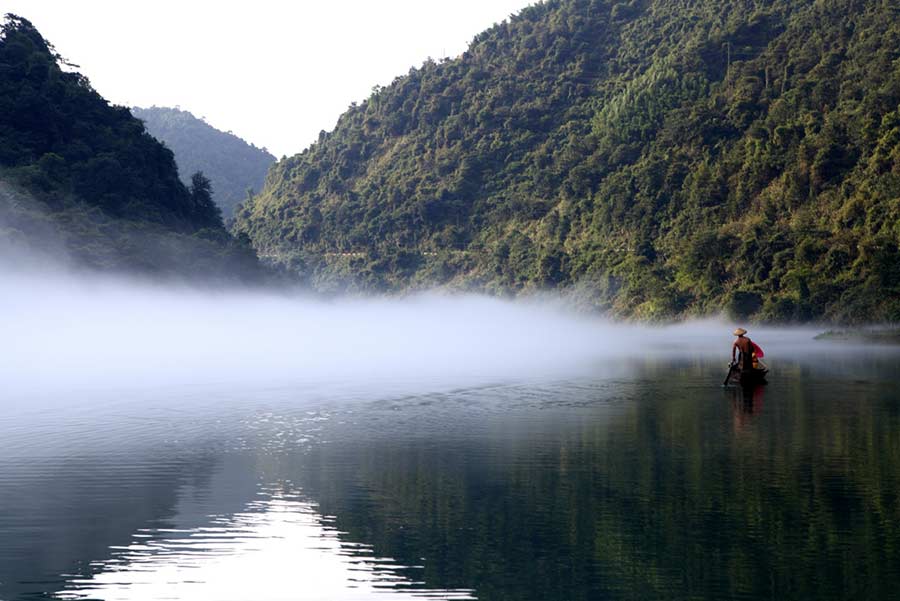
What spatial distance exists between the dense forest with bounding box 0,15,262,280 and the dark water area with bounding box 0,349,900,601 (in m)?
50.0

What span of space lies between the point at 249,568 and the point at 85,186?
80.3 meters

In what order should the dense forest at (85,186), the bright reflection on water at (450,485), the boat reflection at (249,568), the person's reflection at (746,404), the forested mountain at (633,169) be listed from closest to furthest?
1. the boat reflection at (249,568)
2. the bright reflection on water at (450,485)
3. the person's reflection at (746,404)
4. the dense forest at (85,186)
5. the forested mountain at (633,169)

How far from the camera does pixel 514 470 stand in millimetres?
17891

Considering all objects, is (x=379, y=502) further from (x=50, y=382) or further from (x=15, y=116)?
(x=15, y=116)

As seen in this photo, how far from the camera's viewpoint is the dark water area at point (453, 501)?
37.6 ft

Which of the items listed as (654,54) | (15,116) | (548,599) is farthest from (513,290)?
(548,599)

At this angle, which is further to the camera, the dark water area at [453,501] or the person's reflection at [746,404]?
the person's reflection at [746,404]

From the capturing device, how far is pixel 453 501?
1532 cm

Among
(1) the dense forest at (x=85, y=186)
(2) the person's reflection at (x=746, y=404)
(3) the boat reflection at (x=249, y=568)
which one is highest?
(1) the dense forest at (x=85, y=186)

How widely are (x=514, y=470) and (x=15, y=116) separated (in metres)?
79.4

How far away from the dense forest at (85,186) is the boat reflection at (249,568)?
59.1m

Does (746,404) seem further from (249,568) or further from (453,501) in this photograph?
(249,568)

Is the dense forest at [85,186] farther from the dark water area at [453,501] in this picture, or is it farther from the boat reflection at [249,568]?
the boat reflection at [249,568]

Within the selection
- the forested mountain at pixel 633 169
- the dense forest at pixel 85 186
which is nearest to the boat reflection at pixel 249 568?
the dense forest at pixel 85 186
